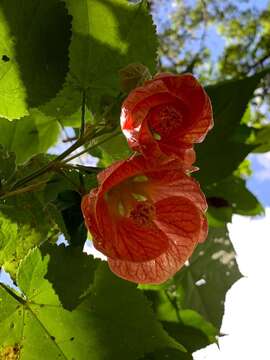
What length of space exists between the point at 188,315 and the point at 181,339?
49mm

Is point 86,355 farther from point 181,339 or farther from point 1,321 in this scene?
point 181,339

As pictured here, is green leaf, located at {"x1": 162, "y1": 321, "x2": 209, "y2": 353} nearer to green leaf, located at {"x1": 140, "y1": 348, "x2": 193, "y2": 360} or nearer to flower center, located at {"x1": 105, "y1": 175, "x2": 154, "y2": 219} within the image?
green leaf, located at {"x1": 140, "y1": 348, "x2": 193, "y2": 360}

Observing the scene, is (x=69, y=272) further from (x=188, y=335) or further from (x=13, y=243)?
(x=188, y=335)

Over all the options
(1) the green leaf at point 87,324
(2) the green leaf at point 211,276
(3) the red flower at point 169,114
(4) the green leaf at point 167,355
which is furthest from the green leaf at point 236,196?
(3) the red flower at point 169,114

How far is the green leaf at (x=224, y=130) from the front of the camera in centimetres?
89

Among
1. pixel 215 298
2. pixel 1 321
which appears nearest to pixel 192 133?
pixel 1 321

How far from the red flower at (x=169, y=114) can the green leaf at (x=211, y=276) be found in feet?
1.89

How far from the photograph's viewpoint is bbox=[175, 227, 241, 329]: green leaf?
3.54 ft

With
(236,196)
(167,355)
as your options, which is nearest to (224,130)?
(236,196)

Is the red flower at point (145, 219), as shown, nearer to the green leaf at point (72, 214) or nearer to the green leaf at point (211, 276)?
the green leaf at point (72, 214)

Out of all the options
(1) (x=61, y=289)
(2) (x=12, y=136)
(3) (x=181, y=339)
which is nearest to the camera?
(1) (x=61, y=289)

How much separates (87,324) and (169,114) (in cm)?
27

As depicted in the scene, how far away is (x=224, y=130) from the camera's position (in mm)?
934

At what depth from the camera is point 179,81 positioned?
52 cm
